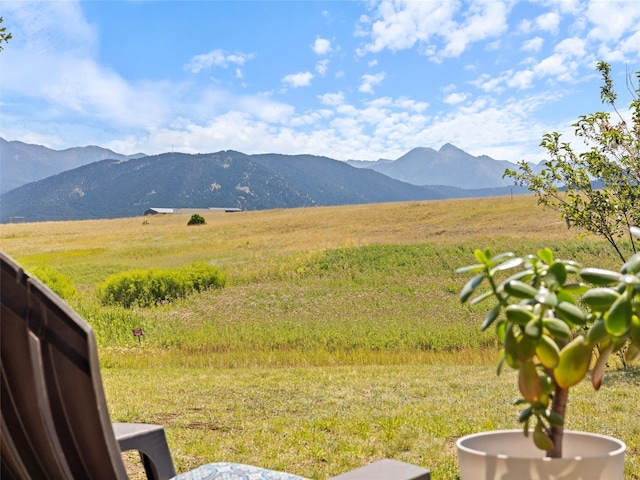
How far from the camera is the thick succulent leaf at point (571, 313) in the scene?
118 centimetres

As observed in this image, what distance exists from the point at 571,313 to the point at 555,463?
269 mm

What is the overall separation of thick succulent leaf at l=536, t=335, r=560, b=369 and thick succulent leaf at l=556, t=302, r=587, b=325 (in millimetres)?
49

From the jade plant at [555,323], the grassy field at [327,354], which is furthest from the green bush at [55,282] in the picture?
the jade plant at [555,323]

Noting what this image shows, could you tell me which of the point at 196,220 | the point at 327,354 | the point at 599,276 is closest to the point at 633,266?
the point at 599,276

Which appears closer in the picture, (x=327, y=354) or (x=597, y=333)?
(x=597, y=333)

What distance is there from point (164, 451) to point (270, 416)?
405 cm

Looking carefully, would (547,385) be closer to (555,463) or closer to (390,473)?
(555,463)

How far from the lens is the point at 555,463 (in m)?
1.23

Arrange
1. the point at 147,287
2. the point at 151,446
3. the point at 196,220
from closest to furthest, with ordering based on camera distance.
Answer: the point at 151,446 < the point at 147,287 < the point at 196,220

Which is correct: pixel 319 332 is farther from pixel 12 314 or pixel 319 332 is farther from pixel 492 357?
pixel 12 314

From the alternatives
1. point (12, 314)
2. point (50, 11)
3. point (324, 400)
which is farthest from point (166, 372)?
point (12, 314)

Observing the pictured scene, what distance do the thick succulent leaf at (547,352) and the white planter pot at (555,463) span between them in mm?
172

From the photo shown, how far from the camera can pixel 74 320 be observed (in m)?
1.60

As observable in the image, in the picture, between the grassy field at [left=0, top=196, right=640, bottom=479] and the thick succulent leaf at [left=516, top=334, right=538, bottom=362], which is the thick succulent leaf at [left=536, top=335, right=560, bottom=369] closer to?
the thick succulent leaf at [left=516, top=334, right=538, bottom=362]
